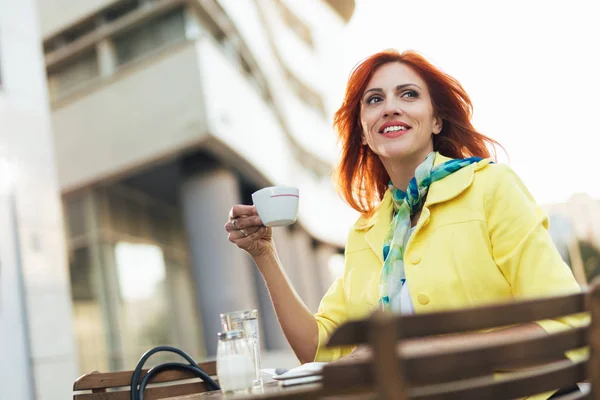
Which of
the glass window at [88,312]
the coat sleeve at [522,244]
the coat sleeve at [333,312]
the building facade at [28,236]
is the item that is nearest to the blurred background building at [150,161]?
the glass window at [88,312]

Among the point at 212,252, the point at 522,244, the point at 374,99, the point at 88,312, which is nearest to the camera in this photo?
the point at 522,244

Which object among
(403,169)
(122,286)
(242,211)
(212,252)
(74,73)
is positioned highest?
(74,73)

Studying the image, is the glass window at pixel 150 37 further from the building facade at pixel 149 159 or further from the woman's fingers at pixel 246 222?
the woman's fingers at pixel 246 222

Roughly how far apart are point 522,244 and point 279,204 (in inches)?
27.3

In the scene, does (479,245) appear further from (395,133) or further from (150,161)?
(150,161)

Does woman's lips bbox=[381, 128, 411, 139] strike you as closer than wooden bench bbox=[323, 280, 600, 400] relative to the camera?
No

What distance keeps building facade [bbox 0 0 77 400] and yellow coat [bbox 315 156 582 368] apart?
4148mm

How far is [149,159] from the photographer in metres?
10.6

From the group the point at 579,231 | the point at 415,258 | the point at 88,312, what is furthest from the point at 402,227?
the point at 579,231

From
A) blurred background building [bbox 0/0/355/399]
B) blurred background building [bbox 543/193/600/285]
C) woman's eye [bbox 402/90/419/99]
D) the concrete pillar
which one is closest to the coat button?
woman's eye [bbox 402/90/419/99]

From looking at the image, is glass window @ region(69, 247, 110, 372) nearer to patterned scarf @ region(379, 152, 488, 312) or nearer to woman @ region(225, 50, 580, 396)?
woman @ region(225, 50, 580, 396)

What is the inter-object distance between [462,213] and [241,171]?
1050cm

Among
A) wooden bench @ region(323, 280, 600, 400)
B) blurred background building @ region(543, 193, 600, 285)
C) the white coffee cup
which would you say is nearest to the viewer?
wooden bench @ region(323, 280, 600, 400)

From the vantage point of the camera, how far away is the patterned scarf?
7.13 feet
